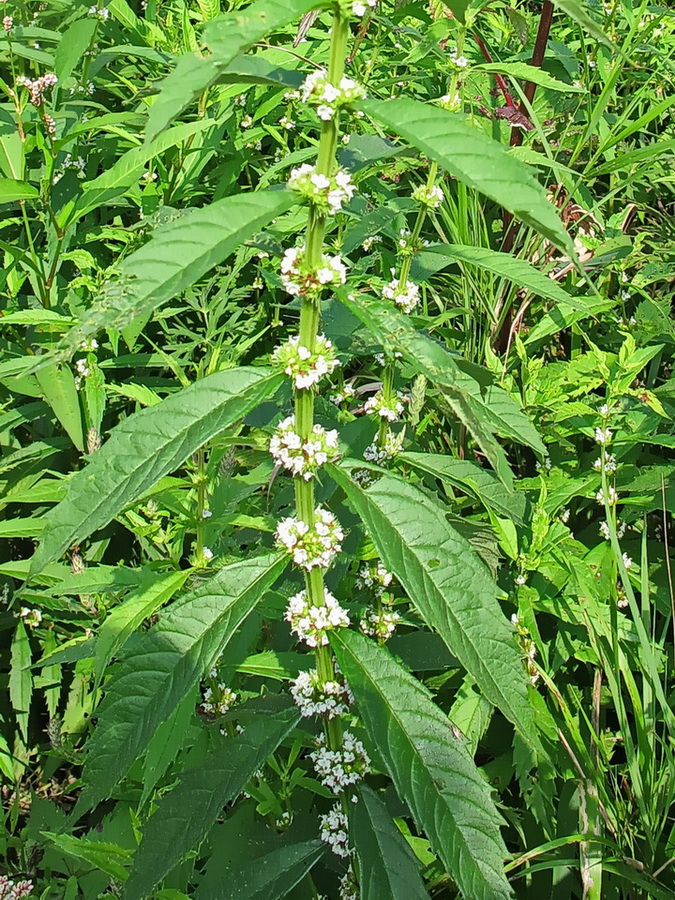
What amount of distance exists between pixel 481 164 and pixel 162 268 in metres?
0.36

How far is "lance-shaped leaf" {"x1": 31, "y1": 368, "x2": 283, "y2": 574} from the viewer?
0.99m

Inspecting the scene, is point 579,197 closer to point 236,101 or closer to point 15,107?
point 236,101

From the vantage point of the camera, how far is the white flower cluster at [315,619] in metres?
1.28

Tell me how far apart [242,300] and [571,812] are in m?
2.02

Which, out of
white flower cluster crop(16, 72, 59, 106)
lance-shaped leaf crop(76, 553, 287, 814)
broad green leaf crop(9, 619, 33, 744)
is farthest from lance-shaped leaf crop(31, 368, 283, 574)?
white flower cluster crop(16, 72, 59, 106)

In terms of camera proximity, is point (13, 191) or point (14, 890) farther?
point (13, 191)

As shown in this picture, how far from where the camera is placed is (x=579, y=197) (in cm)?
253

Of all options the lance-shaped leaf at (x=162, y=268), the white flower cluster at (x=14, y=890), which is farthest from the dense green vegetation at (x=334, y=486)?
the white flower cluster at (x=14, y=890)

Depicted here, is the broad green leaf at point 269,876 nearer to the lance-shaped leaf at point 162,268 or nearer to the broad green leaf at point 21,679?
the lance-shaped leaf at point 162,268

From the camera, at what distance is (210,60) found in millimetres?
817

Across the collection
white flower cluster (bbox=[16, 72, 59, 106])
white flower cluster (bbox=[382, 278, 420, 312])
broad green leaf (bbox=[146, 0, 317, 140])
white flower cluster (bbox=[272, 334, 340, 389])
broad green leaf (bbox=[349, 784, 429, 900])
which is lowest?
broad green leaf (bbox=[349, 784, 429, 900])

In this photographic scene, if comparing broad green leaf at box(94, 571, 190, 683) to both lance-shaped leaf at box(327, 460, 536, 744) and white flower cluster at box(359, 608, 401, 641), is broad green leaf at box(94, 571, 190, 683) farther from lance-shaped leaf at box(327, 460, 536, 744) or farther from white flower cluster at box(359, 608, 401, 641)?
lance-shaped leaf at box(327, 460, 536, 744)

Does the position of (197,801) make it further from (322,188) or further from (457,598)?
(322,188)

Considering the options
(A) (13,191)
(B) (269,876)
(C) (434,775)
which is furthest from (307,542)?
(A) (13,191)
